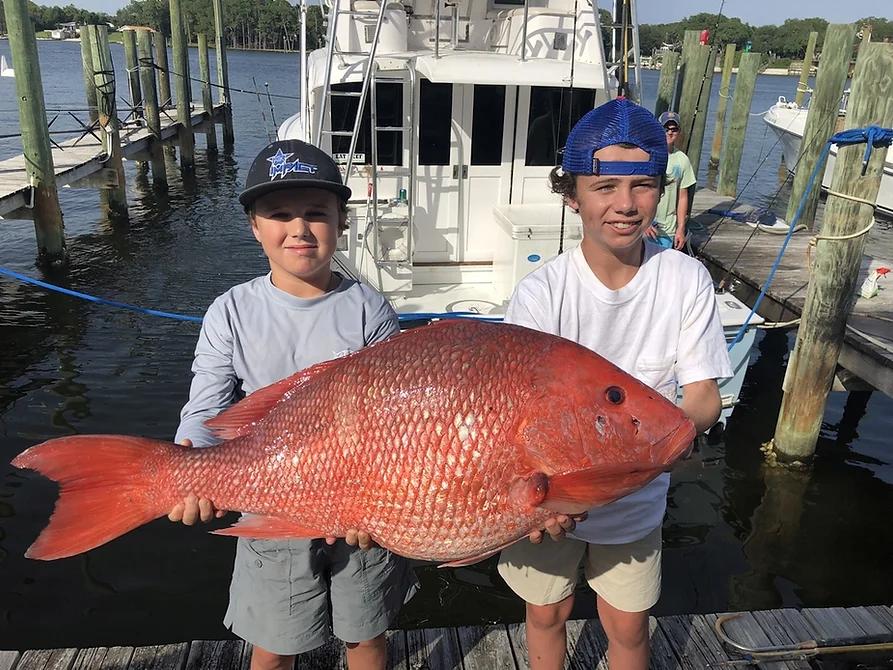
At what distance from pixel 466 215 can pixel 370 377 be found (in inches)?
234

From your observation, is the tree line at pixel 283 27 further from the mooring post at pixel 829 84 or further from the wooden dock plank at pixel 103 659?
the wooden dock plank at pixel 103 659

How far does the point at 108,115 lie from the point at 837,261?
1286 cm

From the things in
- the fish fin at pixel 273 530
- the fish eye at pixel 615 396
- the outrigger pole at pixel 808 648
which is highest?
the fish eye at pixel 615 396

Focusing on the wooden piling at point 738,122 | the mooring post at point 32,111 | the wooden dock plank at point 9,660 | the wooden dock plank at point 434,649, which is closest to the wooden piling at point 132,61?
the mooring post at point 32,111

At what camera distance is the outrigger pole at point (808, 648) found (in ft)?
9.23

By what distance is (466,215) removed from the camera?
24.6 feet

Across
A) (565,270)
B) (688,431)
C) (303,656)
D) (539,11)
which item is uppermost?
(539,11)

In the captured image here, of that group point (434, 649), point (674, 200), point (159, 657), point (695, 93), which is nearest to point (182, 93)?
point (695, 93)

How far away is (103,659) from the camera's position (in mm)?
2719

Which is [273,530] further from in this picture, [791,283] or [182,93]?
[182,93]

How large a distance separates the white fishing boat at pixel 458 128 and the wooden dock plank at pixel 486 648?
144 inches

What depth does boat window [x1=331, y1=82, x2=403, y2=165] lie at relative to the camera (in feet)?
22.2

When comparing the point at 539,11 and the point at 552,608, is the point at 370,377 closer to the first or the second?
the point at 552,608

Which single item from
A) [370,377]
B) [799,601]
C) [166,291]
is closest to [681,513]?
[799,601]
